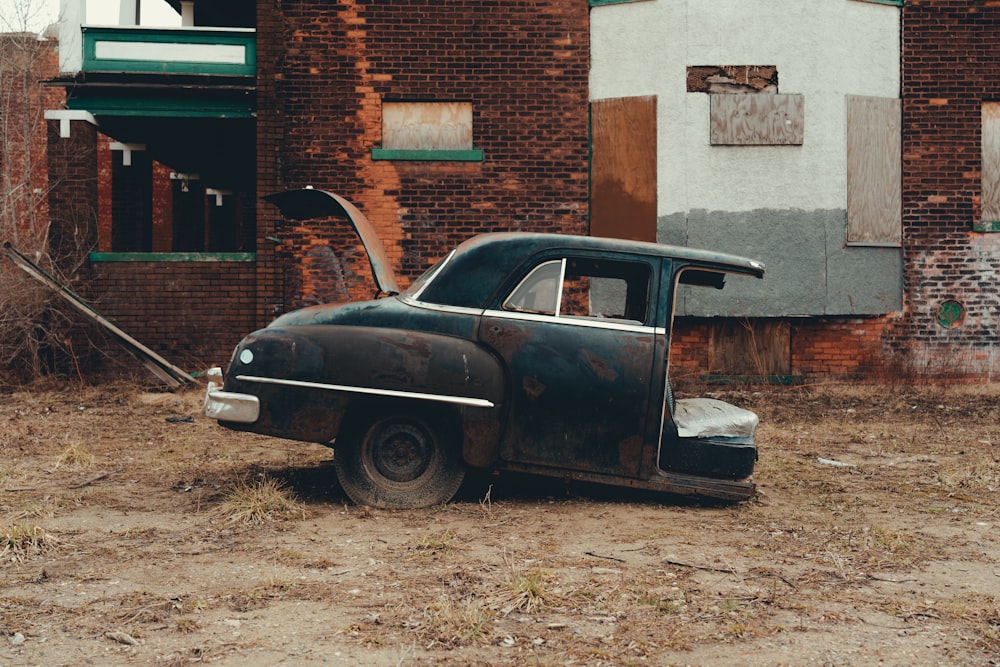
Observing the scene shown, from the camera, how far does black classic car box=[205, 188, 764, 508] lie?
18.2ft

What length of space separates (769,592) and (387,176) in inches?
368

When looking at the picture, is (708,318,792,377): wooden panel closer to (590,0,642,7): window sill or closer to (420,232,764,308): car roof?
(590,0,642,7): window sill

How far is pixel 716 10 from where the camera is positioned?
40.5 ft

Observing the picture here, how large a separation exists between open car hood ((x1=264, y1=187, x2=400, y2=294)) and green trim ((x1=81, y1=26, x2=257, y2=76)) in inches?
275

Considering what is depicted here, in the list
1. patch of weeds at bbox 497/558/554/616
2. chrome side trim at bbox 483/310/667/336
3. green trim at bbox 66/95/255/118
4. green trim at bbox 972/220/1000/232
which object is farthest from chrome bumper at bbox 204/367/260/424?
green trim at bbox 972/220/1000/232

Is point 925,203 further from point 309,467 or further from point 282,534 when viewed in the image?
point 282,534

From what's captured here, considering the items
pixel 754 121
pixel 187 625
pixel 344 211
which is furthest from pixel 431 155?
pixel 187 625

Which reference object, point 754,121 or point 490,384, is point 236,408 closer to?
point 490,384

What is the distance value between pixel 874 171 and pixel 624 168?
3337 mm

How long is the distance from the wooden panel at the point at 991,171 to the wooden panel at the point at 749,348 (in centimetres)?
310

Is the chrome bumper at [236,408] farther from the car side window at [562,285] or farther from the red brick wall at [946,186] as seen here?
the red brick wall at [946,186]

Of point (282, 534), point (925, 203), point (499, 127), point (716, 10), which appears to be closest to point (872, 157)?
point (925, 203)

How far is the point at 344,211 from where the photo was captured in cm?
636

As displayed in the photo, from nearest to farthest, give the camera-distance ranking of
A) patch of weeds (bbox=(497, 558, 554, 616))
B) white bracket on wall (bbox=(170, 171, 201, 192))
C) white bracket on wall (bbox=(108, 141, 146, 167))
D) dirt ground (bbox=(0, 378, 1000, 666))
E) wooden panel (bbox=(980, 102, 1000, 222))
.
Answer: dirt ground (bbox=(0, 378, 1000, 666)), patch of weeds (bbox=(497, 558, 554, 616)), wooden panel (bbox=(980, 102, 1000, 222)), white bracket on wall (bbox=(108, 141, 146, 167)), white bracket on wall (bbox=(170, 171, 201, 192))
